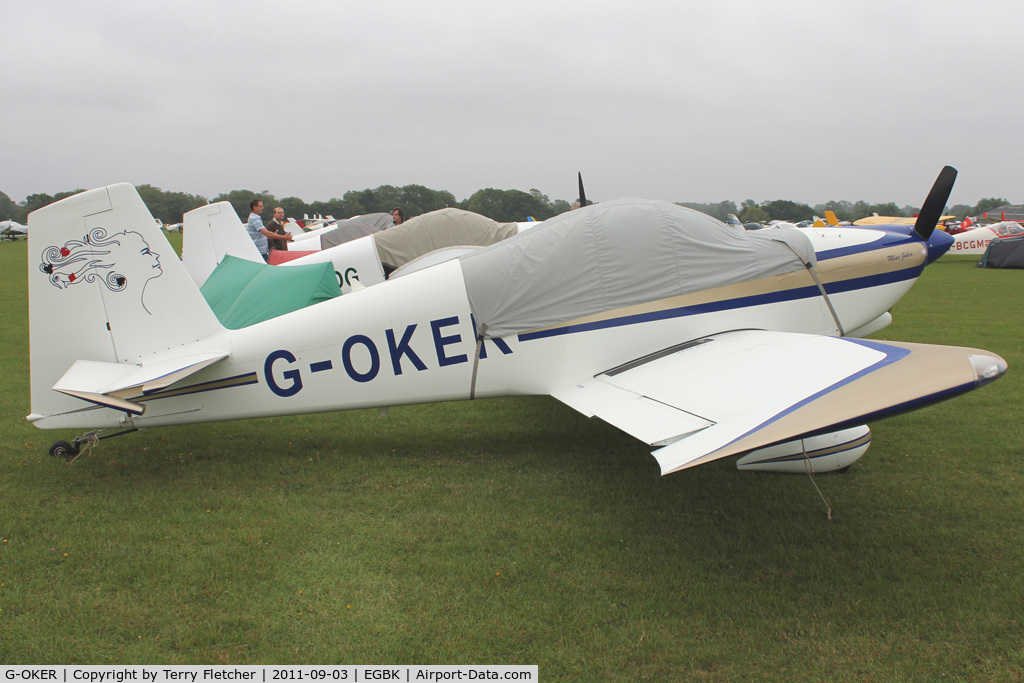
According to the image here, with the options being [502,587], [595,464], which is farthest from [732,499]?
[502,587]

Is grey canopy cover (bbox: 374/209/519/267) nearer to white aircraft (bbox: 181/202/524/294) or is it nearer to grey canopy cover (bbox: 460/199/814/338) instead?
white aircraft (bbox: 181/202/524/294)

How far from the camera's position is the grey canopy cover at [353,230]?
621 inches

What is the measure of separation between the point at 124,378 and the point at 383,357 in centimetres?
161

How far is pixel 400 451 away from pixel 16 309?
11.4 m

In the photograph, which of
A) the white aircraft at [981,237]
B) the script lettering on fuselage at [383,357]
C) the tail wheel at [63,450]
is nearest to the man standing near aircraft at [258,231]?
the tail wheel at [63,450]

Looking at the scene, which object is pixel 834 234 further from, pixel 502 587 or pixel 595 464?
pixel 502 587

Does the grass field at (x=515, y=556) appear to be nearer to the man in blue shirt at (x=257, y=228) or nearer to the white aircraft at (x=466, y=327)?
the white aircraft at (x=466, y=327)

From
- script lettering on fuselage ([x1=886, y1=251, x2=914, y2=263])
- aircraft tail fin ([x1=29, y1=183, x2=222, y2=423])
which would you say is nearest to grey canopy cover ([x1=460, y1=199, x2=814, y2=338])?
script lettering on fuselage ([x1=886, y1=251, x2=914, y2=263])

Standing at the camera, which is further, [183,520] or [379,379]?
[379,379]

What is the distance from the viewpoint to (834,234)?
5.18 meters

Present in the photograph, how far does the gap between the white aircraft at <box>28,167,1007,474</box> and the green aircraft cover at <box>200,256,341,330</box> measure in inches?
46.7

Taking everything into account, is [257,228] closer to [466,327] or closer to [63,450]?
[63,450]

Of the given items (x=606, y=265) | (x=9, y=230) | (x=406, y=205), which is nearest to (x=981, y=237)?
(x=606, y=265)

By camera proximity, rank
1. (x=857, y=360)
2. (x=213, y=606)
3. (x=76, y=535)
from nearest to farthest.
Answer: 1. (x=213, y=606)
2. (x=857, y=360)
3. (x=76, y=535)
